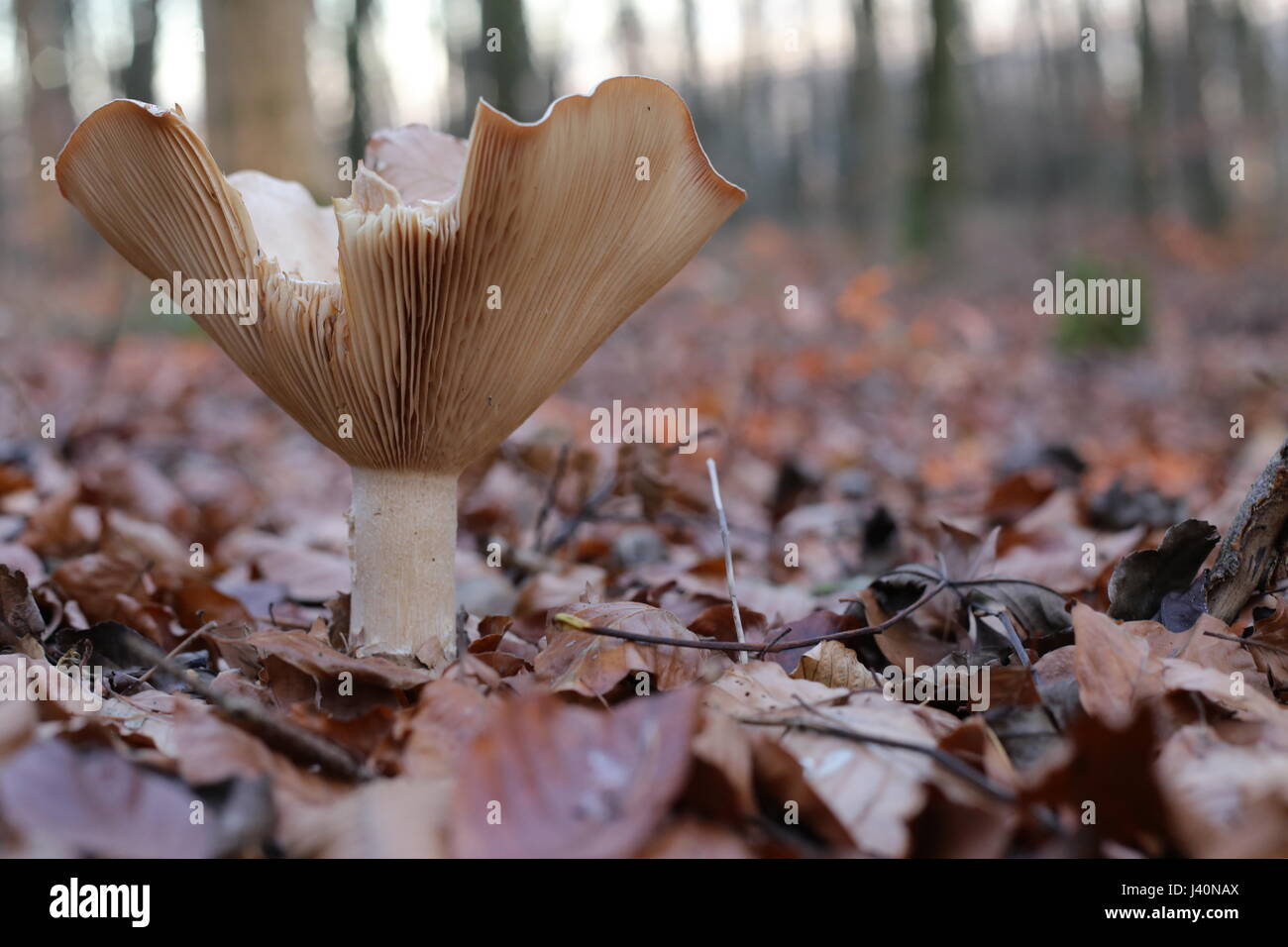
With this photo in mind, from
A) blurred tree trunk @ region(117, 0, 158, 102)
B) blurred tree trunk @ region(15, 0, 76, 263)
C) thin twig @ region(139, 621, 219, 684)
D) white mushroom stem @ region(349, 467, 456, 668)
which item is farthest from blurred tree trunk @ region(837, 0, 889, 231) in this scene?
blurred tree trunk @ region(117, 0, 158, 102)

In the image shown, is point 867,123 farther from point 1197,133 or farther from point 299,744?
point 299,744

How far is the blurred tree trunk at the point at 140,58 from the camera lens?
2935 cm

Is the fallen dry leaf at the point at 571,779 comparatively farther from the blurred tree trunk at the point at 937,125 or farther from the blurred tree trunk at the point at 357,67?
the blurred tree trunk at the point at 357,67

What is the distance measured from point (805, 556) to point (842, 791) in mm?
2287

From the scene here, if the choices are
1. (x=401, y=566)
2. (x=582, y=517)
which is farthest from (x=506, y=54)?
(x=401, y=566)

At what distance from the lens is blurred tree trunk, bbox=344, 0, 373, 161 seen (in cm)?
1788

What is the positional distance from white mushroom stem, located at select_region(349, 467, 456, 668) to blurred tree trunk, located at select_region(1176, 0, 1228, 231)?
25650mm

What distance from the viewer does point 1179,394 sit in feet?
26.6

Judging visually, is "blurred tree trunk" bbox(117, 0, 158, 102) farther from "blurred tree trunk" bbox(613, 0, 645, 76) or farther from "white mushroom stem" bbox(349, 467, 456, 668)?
"white mushroom stem" bbox(349, 467, 456, 668)

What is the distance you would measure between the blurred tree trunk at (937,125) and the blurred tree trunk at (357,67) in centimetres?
965

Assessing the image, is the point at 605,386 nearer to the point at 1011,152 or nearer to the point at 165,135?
the point at 165,135

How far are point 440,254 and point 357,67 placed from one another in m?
19.4
